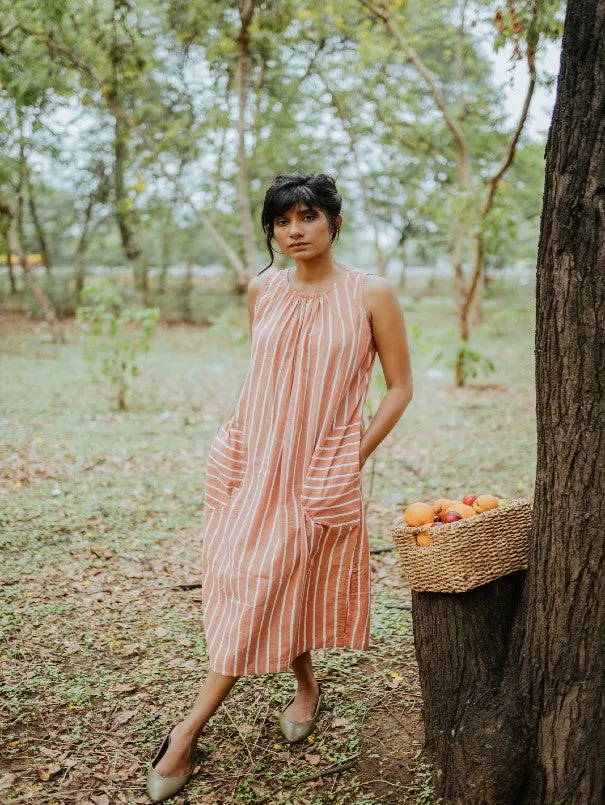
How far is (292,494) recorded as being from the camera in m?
2.40

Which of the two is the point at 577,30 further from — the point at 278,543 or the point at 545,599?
the point at 278,543

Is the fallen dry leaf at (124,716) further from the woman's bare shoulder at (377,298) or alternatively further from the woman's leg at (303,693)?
the woman's bare shoulder at (377,298)

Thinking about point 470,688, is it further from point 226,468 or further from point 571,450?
point 226,468

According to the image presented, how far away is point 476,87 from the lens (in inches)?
665

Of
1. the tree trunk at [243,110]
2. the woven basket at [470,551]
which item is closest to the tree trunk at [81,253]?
the tree trunk at [243,110]

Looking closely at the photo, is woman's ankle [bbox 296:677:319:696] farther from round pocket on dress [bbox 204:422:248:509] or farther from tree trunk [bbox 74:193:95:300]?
tree trunk [bbox 74:193:95:300]

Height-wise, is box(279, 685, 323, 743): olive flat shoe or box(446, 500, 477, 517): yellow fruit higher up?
box(446, 500, 477, 517): yellow fruit

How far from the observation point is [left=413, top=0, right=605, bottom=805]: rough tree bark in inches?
72.3

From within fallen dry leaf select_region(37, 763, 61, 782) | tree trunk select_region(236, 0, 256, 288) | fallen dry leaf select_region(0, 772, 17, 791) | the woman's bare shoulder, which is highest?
tree trunk select_region(236, 0, 256, 288)

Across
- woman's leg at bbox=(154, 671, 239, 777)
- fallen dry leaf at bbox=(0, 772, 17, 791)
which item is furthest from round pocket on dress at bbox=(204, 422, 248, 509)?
fallen dry leaf at bbox=(0, 772, 17, 791)

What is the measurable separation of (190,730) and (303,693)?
518 mm

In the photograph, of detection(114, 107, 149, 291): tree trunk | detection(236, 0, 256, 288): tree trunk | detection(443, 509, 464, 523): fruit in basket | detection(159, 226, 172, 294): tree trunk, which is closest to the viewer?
detection(443, 509, 464, 523): fruit in basket

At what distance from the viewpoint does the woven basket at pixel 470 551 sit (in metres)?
2.20

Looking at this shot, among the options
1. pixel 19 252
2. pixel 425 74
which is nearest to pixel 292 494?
pixel 425 74
